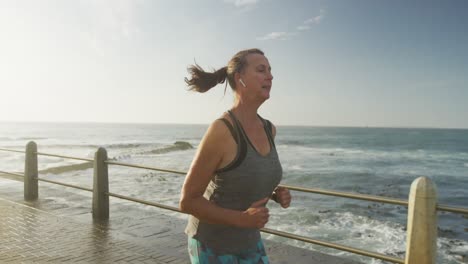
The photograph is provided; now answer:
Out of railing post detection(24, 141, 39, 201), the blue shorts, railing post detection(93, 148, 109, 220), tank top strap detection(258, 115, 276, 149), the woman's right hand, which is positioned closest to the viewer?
the woman's right hand

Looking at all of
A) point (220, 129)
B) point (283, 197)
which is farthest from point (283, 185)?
point (220, 129)

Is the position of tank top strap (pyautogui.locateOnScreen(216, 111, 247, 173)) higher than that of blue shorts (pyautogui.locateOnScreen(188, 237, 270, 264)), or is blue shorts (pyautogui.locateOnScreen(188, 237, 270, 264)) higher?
tank top strap (pyautogui.locateOnScreen(216, 111, 247, 173))

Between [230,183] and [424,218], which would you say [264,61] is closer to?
[230,183]

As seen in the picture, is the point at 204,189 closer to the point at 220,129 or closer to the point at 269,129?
the point at 220,129

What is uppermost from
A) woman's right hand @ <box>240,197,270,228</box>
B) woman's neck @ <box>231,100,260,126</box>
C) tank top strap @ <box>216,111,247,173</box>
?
woman's neck @ <box>231,100,260,126</box>

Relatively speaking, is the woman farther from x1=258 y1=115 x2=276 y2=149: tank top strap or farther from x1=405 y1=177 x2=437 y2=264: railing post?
x1=405 y1=177 x2=437 y2=264: railing post

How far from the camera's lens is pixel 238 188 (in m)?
A: 1.76

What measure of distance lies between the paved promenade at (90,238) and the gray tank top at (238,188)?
3149 mm

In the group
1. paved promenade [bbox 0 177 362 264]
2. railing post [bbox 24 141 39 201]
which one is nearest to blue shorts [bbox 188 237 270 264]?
paved promenade [bbox 0 177 362 264]

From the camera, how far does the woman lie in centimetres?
170

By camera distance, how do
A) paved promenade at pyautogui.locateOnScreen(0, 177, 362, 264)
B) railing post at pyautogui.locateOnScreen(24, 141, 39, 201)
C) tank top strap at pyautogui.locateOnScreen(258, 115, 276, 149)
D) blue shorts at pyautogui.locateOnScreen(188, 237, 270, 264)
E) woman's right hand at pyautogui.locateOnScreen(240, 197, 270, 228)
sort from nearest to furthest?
woman's right hand at pyautogui.locateOnScreen(240, 197, 270, 228) → blue shorts at pyautogui.locateOnScreen(188, 237, 270, 264) → tank top strap at pyautogui.locateOnScreen(258, 115, 276, 149) → paved promenade at pyautogui.locateOnScreen(0, 177, 362, 264) → railing post at pyautogui.locateOnScreen(24, 141, 39, 201)

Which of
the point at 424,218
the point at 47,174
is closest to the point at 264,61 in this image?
the point at 424,218

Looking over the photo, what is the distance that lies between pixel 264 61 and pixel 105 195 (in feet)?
18.1

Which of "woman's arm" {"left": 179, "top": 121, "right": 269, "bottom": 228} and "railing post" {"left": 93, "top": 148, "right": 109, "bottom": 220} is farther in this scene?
"railing post" {"left": 93, "top": 148, "right": 109, "bottom": 220}
